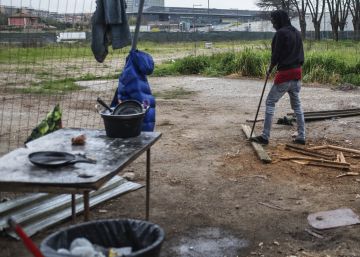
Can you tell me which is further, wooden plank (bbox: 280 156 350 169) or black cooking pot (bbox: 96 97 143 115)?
→ wooden plank (bbox: 280 156 350 169)

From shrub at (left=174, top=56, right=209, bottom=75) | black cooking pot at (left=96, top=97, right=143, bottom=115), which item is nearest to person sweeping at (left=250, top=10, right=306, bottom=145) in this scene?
black cooking pot at (left=96, top=97, right=143, bottom=115)

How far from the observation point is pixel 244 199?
18.7 ft

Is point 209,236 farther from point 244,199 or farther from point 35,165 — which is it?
point 35,165

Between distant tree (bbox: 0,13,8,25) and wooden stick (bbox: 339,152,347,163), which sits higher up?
distant tree (bbox: 0,13,8,25)

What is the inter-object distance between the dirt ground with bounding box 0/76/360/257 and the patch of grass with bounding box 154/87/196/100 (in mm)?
3591

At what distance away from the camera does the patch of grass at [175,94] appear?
1391cm

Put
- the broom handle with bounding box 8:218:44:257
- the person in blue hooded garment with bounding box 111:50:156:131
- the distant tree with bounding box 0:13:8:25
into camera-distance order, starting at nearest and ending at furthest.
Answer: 1. the broom handle with bounding box 8:218:44:257
2. the person in blue hooded garment with bounding box 111:50:156:131
3. the distant tree with bounding box 0:13:8:25

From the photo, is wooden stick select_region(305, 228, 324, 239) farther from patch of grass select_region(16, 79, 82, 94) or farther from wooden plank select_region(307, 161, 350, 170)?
patch of grass select_region(16, 79, 82, 94)

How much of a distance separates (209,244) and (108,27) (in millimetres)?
2719

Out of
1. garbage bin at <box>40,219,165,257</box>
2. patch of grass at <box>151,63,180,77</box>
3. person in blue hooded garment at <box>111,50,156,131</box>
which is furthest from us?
patch of grass at <box>151,63,180,77</box>

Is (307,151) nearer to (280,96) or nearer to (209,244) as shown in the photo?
(280,96)

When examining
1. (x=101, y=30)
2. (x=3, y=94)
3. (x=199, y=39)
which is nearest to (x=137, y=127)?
(x=101, y=30)

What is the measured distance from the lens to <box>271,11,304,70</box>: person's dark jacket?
7449 mm

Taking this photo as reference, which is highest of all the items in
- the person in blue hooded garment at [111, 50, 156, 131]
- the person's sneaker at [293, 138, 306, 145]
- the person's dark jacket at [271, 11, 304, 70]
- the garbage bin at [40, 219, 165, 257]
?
the person's dark jacket at [271, 11, 304, 70]
